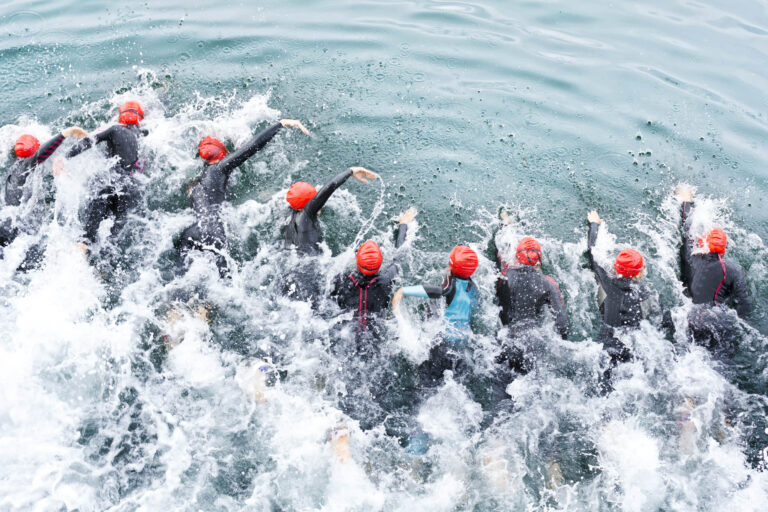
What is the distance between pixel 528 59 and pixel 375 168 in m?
5.10

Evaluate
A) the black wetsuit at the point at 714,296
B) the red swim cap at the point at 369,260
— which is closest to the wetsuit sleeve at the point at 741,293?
the black wetsuit at the point at 714,296

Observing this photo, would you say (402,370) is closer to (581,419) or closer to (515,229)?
(581,419)

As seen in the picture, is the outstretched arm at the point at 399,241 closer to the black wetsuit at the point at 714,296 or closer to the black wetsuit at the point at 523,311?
the black wetsuit at the point at 523,311

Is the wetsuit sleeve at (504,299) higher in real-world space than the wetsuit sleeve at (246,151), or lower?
lower

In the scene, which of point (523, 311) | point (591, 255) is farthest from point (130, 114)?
point (591, 255)

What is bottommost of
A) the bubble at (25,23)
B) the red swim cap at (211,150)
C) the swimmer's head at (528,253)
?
the swimmer's head at (528,253)

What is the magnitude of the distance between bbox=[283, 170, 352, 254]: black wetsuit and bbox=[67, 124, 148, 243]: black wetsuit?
265cm

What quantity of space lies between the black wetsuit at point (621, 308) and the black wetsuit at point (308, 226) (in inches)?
150

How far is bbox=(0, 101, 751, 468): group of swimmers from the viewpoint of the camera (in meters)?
6.67

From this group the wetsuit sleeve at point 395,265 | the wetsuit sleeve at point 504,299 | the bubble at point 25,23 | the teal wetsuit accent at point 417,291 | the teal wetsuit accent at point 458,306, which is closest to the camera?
the teal wetsuit accent at point 417,291

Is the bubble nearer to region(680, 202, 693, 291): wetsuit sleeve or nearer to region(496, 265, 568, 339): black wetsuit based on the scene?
region(496, 265, 568, 339): black wetsuit

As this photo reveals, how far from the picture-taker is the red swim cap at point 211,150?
27.7 ft

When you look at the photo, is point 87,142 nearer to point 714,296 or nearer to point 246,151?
point 246,151

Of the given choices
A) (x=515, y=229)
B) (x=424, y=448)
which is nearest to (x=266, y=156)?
(x=515, y=229)
